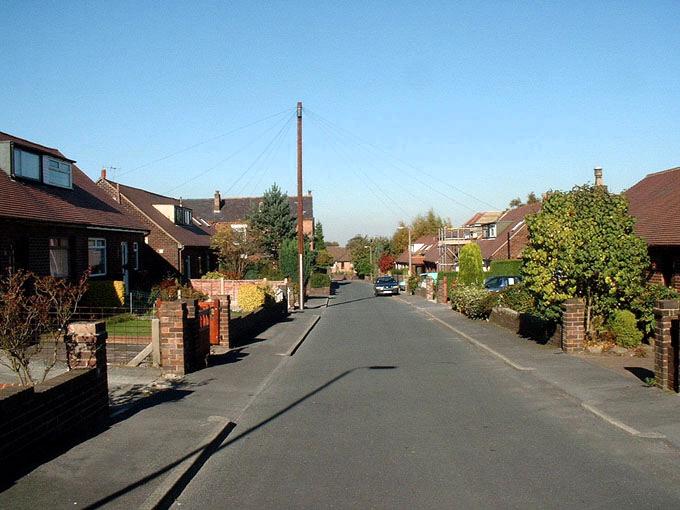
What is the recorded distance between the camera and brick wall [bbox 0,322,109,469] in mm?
6250

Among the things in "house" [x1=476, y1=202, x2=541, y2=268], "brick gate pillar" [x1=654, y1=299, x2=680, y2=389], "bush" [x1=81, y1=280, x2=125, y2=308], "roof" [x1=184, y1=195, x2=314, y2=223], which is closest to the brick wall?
"brick gate pillar" [x1=654, y1=299, x2=680, y2=389]

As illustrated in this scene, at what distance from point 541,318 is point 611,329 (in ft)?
8.53

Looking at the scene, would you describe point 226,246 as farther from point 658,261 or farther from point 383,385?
point 383,385

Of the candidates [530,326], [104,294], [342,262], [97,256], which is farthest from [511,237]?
[342,262]

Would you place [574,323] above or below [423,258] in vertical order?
below

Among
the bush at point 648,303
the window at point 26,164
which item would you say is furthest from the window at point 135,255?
the bush at point 648,303

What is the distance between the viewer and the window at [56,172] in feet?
76.1

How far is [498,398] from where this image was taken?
35.5 ft

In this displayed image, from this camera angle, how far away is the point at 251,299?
84.1 feet

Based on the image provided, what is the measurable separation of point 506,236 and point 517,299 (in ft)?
108

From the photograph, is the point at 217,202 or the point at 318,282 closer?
the point at 318,282

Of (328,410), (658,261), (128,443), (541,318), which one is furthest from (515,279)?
(128,443)

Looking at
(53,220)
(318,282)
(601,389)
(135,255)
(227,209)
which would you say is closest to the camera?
(601,389)

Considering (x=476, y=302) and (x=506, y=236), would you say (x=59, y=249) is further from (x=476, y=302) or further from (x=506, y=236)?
(x=506, y=236)
